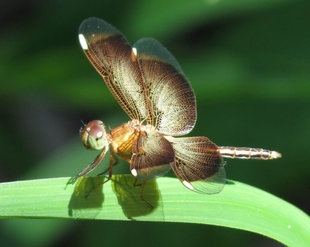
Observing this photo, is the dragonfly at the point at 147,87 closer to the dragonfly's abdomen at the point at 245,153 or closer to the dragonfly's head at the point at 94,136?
the dragonfly's abdomen at the point at 245,153

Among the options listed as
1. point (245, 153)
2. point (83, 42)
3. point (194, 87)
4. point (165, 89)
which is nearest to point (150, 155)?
point (165, 89)

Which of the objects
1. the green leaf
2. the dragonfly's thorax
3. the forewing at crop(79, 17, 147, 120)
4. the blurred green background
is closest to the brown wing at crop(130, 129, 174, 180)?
the dragonfly's thorax

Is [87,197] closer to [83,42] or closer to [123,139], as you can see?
[123,139]

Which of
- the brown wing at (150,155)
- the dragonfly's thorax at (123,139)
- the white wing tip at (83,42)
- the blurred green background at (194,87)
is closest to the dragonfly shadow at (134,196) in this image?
the brown wing at (150,155)

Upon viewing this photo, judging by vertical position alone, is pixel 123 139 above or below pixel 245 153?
above

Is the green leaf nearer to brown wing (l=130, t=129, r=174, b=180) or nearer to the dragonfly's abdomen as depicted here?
brown wing (l=130, t=129, r=174, b=180)

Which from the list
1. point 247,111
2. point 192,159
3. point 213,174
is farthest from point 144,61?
point 247,111
